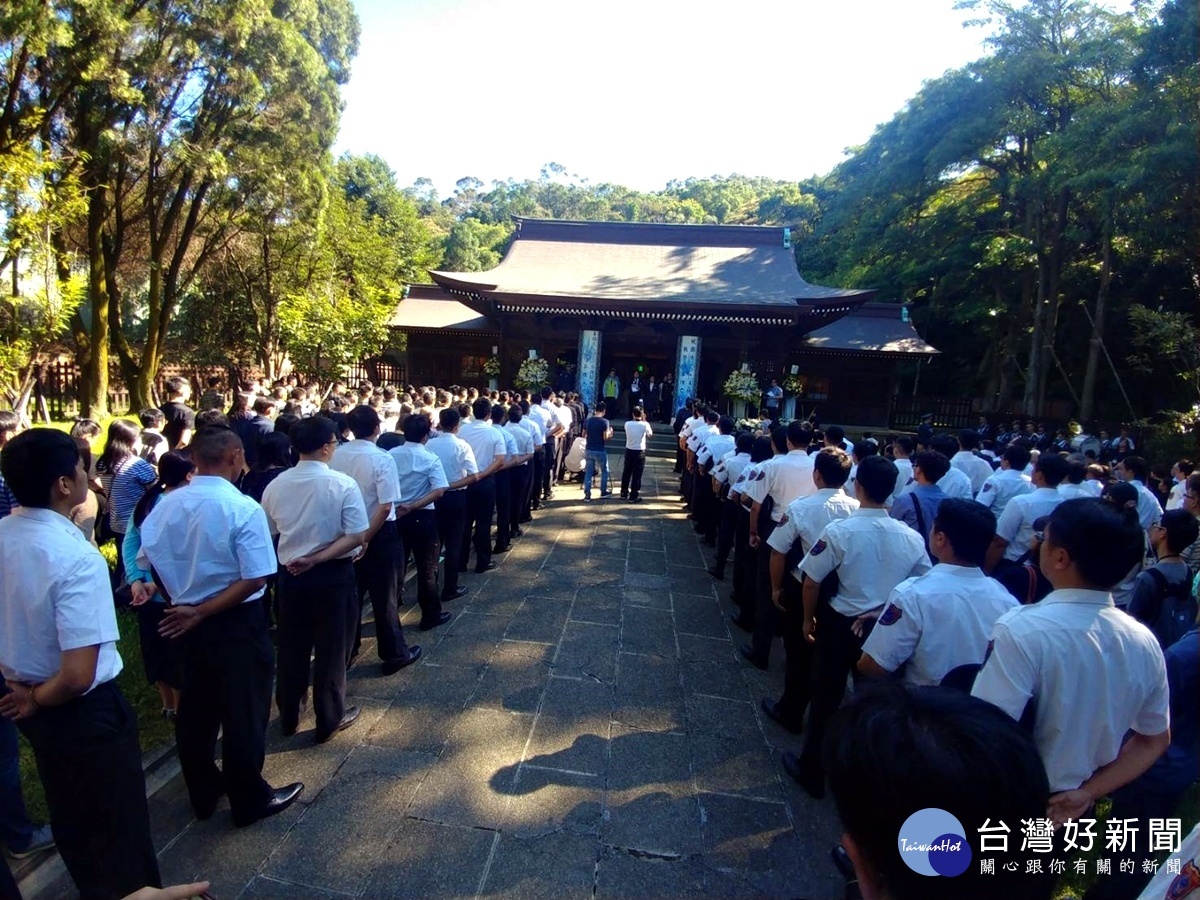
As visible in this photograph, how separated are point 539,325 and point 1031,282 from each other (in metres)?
15.9

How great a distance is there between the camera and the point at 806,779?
299cm

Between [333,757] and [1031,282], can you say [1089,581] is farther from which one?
[1031,282]

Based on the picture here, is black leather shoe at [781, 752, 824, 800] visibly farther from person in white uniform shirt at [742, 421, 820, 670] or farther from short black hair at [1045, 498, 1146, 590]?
short black hair at [1045, 498, 1146, 590]

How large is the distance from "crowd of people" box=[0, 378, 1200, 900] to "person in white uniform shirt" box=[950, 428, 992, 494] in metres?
1.42

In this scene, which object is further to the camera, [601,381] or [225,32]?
[601,381]

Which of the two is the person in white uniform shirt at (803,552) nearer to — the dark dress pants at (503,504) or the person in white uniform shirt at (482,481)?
the person in white uniform shirt at (482,481)

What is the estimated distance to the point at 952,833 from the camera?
0.81 metres

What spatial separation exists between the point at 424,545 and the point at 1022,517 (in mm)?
4273

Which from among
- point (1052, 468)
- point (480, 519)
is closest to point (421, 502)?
point (480, 519)

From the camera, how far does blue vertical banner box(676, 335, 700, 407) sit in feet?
53.4

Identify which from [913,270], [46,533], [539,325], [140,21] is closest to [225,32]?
[140,21]

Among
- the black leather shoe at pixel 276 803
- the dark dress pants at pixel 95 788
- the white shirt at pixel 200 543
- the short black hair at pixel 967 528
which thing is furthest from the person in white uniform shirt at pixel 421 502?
the short black hair at pixel 967 528

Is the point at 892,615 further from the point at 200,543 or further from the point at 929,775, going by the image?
the point at 200,543

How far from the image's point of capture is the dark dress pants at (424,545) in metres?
4.41
